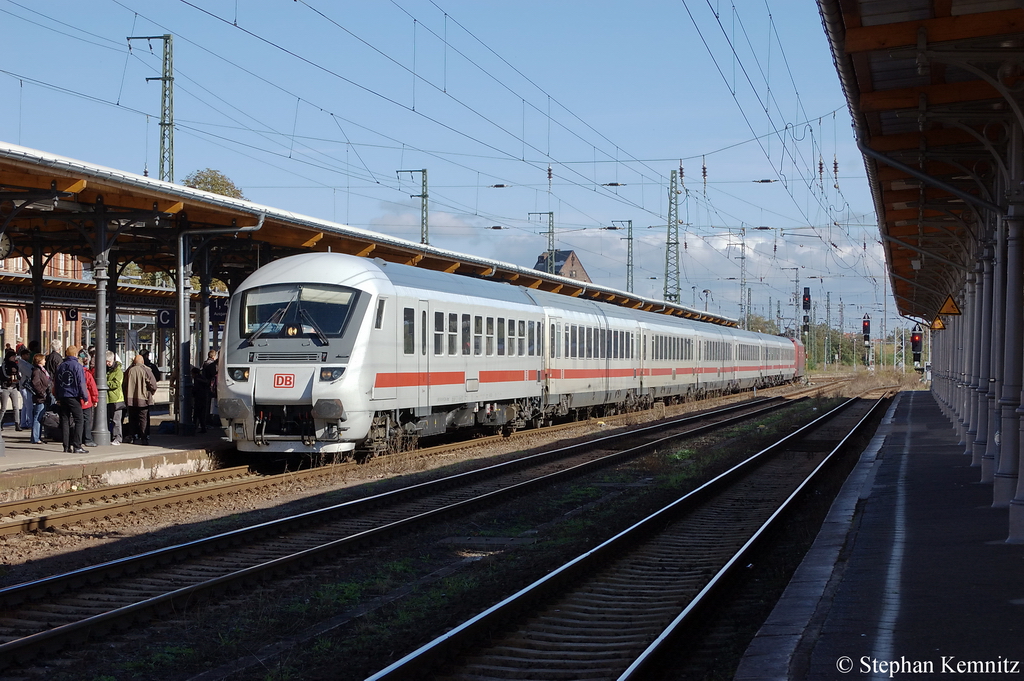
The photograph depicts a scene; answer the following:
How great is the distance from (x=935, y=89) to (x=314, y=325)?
909 cm

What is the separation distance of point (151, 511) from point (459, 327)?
8.14m

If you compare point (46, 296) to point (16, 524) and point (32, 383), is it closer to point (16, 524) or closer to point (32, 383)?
point (32, 383)

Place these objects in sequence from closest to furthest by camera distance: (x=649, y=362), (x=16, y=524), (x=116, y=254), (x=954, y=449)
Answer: (x=16, y=524), (x=954, y=449), (x=116, y=254), (x=649, y=362)

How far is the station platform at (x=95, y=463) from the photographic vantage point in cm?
1360

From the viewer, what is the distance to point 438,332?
1848cm

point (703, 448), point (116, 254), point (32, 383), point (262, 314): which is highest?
point (116, 254)

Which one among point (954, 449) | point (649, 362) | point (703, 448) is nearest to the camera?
point (954, 449)

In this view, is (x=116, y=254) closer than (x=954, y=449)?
No

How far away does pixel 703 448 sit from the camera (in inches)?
832

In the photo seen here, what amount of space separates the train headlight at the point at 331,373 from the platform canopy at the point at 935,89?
25.4 ft

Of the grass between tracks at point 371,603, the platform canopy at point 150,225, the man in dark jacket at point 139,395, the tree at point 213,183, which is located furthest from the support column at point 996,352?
the tree at point 213,183

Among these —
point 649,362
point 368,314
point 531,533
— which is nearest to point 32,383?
point 368,314

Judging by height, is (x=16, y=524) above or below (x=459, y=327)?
below

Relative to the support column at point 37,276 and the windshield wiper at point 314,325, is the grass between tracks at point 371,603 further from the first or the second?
the support column at point 37,276
